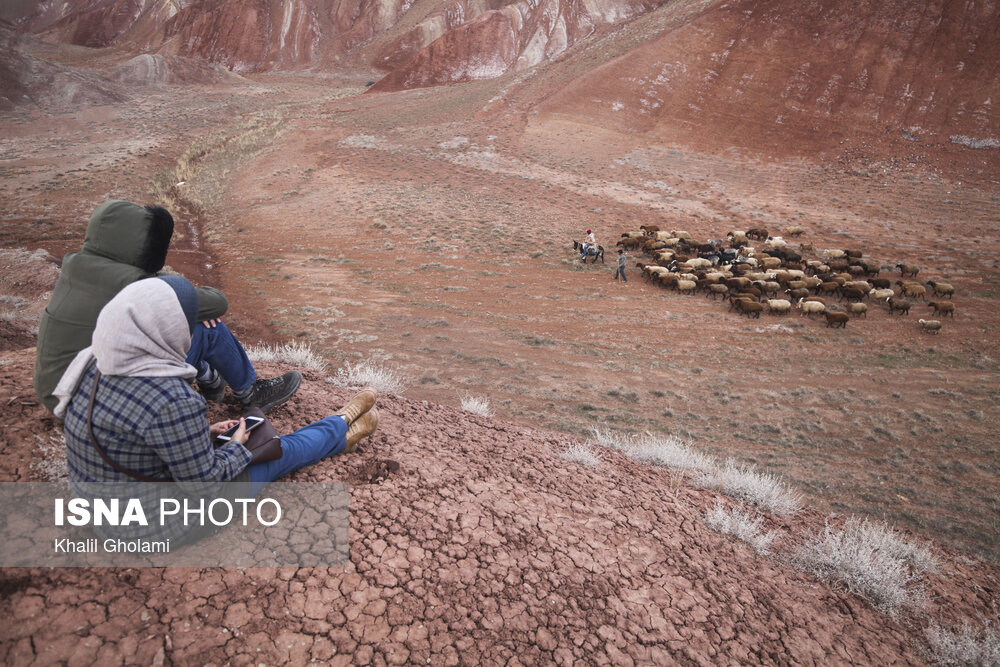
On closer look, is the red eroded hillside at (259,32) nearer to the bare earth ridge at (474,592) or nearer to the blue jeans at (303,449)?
the blue jeans at (303,449)

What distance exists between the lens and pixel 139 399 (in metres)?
2.27

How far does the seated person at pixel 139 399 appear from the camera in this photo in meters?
2.24

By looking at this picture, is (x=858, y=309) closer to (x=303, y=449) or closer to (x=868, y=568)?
(x=868, y=568)

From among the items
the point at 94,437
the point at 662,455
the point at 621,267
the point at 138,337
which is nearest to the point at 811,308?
the point at 621,267

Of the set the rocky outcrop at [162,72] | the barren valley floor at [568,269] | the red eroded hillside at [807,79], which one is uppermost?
the red eroded hillside at [807,79]

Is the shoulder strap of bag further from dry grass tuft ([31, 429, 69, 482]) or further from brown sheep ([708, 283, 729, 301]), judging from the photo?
brown sheep ([708, 283, 729, 301])

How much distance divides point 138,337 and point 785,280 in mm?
16209

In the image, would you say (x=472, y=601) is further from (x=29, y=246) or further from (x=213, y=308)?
(x=29, y=246)

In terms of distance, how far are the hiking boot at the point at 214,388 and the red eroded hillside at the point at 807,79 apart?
32.6 m

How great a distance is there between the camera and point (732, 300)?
13242mm

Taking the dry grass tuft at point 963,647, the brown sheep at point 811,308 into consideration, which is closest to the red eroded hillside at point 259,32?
the brown sheep at point 811,308

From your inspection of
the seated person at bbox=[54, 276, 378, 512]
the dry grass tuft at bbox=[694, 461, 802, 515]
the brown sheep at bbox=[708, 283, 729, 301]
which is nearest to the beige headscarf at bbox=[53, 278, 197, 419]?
the seated person at bbox=[54, 276, 378, 512]

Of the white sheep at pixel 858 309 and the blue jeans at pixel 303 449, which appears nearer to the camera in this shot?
the blue jeans at pixel 303 449

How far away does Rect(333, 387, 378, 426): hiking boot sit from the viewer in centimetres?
368
